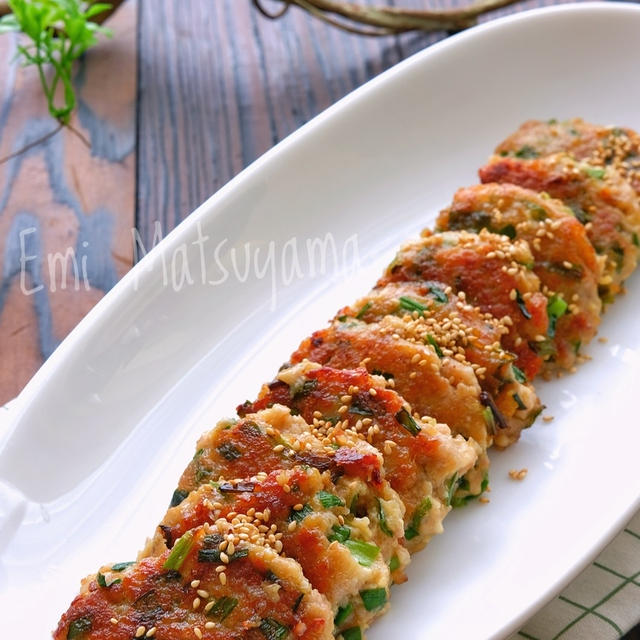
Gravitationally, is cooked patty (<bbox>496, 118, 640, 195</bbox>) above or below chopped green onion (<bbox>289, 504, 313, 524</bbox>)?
above

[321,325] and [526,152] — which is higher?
[526,152]

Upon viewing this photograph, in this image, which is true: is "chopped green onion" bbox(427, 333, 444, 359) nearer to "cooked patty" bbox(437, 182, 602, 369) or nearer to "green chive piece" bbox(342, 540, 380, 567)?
"cooked patty" bbox(437, 182, 602, 369)

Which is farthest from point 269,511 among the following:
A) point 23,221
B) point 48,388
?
point 23,221

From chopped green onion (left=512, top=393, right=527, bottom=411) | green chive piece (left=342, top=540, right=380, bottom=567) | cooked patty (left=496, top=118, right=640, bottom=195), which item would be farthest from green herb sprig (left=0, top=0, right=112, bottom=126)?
green chive piece (left=342, top=540, right=380, bottom=567)

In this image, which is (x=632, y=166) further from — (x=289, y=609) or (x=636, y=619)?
(x=289, y=609)

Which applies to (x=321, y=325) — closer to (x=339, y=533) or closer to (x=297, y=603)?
(x=339, y=533)

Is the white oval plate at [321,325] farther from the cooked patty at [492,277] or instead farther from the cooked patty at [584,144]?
the cooked patty at [584,144]

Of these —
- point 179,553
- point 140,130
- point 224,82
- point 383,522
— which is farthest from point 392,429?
point 224,82
